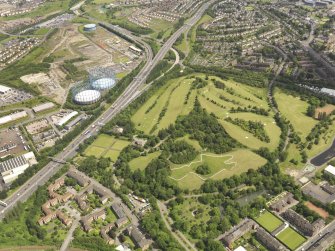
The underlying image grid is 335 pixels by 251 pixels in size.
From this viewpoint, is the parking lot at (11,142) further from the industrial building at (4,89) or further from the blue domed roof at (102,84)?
the blue domed roof at (102,84)

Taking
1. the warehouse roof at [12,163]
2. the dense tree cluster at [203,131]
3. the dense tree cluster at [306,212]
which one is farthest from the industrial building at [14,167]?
the dense tree cluster at [306,212]

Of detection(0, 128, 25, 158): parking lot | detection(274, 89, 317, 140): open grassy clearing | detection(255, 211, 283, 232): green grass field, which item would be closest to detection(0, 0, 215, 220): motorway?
detection(0, 128, 25, 158): parking lot

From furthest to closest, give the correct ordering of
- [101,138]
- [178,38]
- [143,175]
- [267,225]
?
1. [178,38]
2. [101,138]
3. [143,175]
4. [267,225]

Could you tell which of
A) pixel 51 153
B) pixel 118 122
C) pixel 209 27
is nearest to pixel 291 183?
pixel 118 122

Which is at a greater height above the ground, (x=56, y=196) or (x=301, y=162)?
(x=301, y=162)

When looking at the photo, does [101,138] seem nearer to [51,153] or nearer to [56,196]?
[51,153]

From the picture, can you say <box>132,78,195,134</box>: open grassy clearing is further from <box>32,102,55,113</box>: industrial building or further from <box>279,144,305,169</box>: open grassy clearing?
<box>279,144,305,169</box>: open grassy clearing
